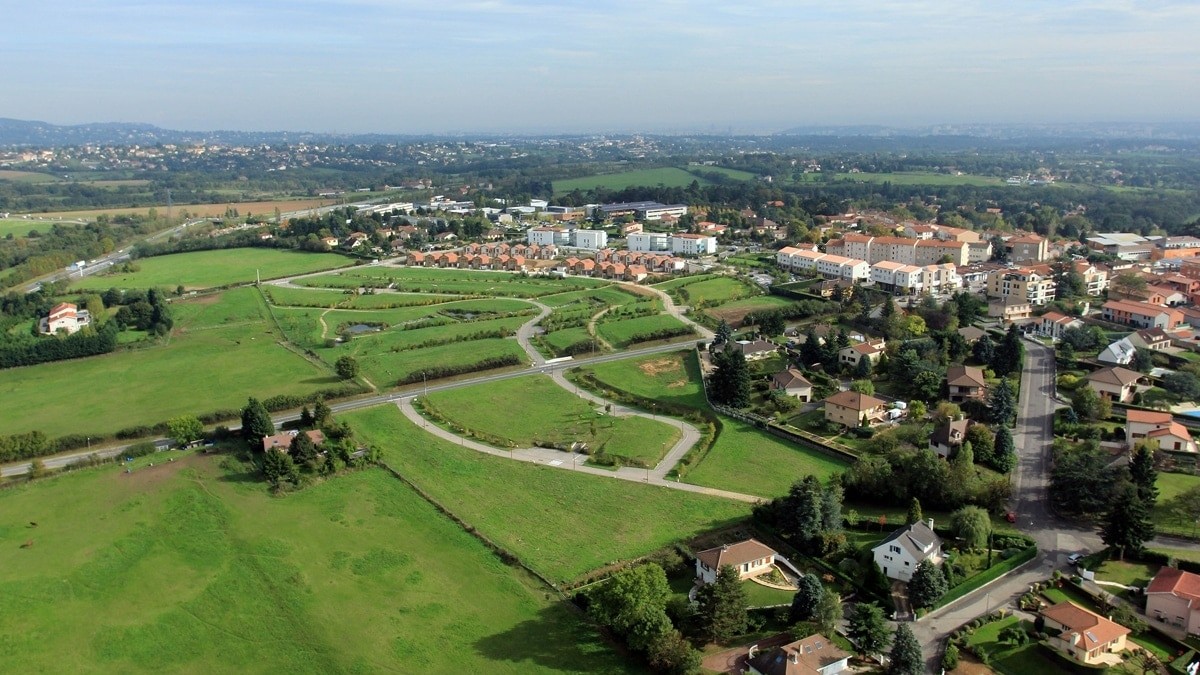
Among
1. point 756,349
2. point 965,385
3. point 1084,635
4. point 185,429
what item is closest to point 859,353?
point 756,349

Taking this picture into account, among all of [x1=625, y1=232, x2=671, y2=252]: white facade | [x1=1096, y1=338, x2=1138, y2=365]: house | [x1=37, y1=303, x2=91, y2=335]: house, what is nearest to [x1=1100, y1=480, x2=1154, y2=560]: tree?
[x1=1096, y1=338, x2=1138, y2=365]: house

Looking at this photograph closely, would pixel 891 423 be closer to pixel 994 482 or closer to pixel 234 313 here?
pixel 994 482

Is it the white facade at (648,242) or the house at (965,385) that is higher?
the white facade at (648,242)

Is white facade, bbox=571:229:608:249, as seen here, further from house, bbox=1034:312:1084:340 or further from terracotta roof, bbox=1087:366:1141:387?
terracotta roof, bbox=1087:366:1141:387

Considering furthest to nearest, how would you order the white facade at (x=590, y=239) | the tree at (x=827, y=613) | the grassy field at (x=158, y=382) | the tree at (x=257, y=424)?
1. the white facade at (x=590, y=239)
2. the grassy field at (x=158, y=382)
3. the tree at (x=257, y=424)
4. the tree at (x=827, y=613)

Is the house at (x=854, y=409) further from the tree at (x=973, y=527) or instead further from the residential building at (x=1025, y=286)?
the residential building at (x=1025, y=286)

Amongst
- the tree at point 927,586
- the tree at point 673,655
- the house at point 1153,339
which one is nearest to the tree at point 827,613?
the tree at point 927,586

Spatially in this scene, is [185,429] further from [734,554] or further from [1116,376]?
[1116,376]
